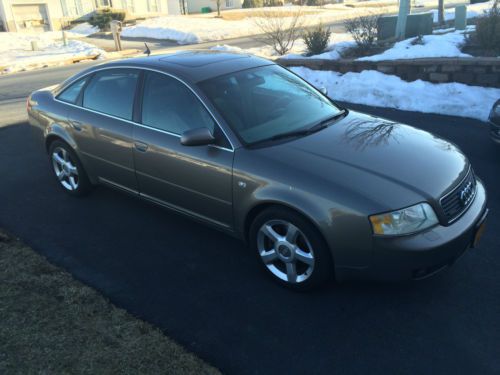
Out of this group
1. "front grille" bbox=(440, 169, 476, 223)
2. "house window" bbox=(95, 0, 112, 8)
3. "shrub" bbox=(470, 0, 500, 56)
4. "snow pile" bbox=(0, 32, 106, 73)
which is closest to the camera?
"front grille" bbox=(440, 169, 476, 223)

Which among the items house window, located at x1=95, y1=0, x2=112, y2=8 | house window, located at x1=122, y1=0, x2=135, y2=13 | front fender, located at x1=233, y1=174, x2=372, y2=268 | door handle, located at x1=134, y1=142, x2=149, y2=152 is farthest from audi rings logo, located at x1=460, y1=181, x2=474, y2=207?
house window, located at x1=122, y1=0, x2=135, y2=13

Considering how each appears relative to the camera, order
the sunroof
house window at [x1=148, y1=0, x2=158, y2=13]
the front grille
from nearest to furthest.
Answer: the front grille, the sunroof, house window at [x1=148, y1=0, x2=158, y2=13]

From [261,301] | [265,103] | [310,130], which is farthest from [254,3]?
[261,301]

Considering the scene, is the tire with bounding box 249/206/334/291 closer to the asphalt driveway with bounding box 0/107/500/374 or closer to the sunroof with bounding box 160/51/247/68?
the asphalt driveway with bounding box 0/107/500/374

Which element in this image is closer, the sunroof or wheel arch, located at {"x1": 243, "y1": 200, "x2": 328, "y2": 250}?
wheel arch, located at {"x1": 243, "y1": 200, "x2": 328, "y2": 250}

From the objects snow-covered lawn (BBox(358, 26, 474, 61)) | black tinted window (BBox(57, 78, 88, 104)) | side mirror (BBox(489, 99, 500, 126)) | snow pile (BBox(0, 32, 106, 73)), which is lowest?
snow pile (BBox(0, 32, 106, 73))

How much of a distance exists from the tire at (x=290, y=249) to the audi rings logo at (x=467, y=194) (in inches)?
41.2

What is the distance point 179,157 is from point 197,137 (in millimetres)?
428

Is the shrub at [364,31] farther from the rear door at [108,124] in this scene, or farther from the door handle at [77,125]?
the door handle at [77,125]

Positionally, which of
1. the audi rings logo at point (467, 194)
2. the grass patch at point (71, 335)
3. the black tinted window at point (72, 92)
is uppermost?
the black tinted window at point (72, 92)

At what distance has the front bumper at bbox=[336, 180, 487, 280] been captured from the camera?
9.57 feet

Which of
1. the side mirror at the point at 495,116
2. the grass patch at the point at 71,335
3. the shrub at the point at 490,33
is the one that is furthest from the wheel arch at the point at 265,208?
the shrub at the point at 490,33

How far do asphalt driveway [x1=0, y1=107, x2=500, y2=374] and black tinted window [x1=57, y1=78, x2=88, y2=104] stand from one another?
4.12 ft

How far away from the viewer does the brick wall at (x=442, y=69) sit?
768cm
